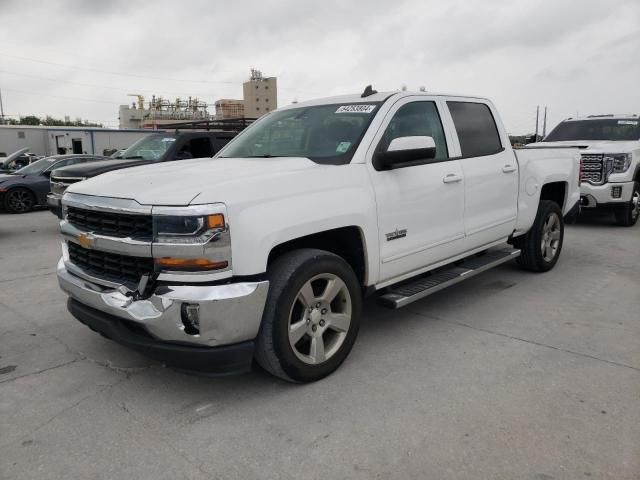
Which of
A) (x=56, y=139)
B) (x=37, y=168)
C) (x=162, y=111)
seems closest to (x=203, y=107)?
(x=162, y=111)

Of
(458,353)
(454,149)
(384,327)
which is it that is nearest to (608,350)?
(458,353)

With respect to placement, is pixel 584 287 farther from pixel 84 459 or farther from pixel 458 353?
pixel 84 459

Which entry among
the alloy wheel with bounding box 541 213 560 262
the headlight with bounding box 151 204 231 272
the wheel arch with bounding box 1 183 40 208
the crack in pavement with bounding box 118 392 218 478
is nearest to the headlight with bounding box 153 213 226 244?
the headlight with bounding box 151 204 231 272

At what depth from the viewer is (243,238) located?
9.02ft

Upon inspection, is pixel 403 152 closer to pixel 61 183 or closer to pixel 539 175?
pixel 539 175

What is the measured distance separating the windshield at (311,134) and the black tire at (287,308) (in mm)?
750

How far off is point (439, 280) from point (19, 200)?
11896mm

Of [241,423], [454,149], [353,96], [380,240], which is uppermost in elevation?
[353,96]

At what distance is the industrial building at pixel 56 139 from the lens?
113 ft

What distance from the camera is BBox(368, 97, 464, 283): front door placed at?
3600 millimetres

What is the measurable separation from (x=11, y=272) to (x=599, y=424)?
649 cm

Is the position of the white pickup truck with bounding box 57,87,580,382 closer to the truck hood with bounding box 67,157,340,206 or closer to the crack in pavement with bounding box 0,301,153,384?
the truck hood with bounding box 67,157,340,206

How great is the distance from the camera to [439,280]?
4.14m

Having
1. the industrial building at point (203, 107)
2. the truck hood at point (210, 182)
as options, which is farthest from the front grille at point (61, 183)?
the industrial building at point (203, 107)
